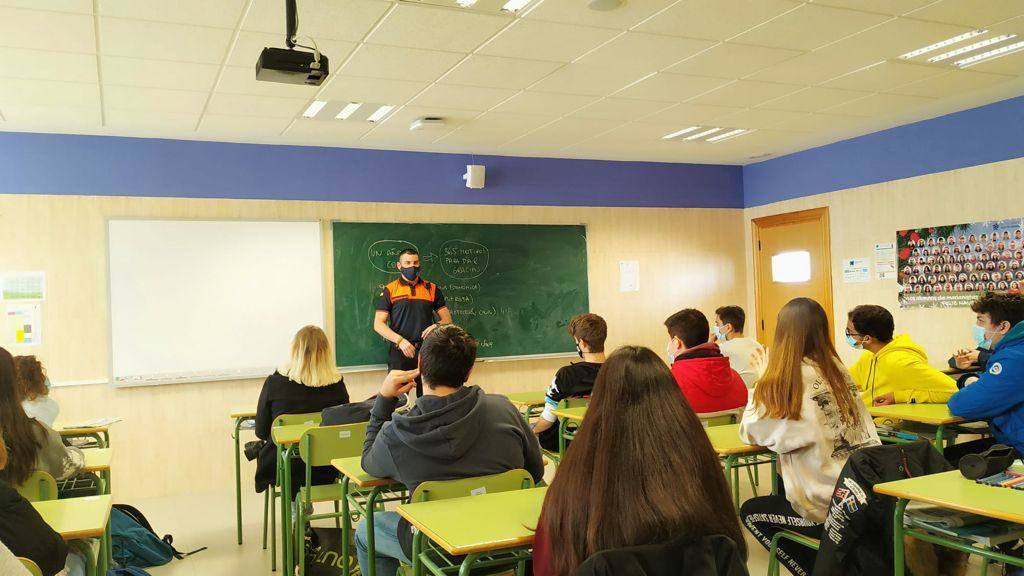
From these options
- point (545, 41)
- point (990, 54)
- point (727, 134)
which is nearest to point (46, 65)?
point (545, 41)

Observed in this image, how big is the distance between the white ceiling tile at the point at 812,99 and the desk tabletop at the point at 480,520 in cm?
402

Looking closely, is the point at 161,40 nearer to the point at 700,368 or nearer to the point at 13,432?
the point at 13,432

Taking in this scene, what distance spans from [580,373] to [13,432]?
8.85 ft

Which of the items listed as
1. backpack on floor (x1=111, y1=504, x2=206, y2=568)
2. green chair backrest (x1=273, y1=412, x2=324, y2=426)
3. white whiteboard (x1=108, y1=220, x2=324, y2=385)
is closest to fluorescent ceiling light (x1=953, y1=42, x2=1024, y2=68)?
green chair backrest (x1=273, y1=412, x2=324, y2=426)

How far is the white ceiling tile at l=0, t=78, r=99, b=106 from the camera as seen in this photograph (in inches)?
179

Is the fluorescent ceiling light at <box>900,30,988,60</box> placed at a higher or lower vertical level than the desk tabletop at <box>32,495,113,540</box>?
higher

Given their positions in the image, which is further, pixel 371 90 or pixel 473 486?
pixel 371 90

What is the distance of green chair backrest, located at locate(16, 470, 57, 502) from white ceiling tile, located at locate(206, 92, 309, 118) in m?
2.81

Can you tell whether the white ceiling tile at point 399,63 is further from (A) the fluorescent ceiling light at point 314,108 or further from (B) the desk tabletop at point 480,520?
(B) the desk tabletop at point 480,520

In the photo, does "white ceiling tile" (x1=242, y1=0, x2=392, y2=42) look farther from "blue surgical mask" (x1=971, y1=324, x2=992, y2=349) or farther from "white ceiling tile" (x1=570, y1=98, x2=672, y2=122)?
"blue surgical mask" (x1=971, y1=324, x2=992, y2=349)

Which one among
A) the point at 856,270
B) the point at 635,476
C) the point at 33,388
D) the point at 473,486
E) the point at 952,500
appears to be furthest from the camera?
the point at 856,270

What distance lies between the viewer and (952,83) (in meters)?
5.25

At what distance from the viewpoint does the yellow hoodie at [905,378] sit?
4160mm

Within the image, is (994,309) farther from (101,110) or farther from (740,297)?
(101,110)
